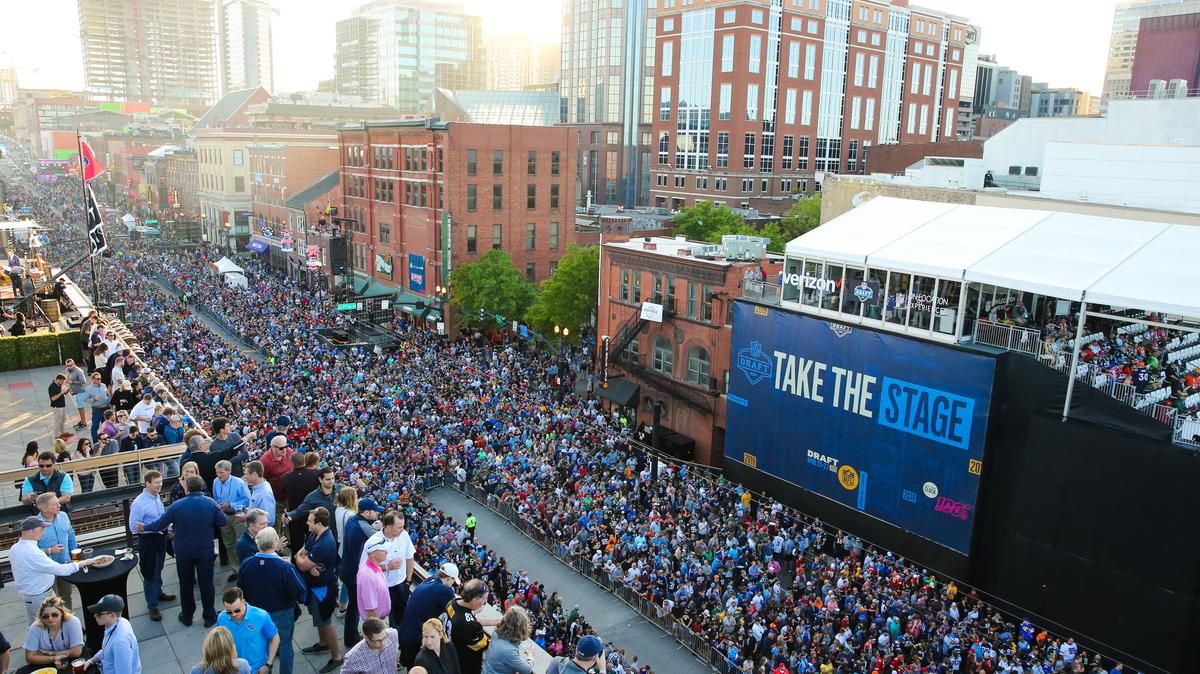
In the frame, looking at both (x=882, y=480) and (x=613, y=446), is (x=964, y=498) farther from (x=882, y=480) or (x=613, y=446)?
(x=613, y=446)

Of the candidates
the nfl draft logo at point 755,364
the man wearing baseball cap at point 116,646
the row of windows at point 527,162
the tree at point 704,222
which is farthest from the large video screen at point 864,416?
the tree at point 704,222

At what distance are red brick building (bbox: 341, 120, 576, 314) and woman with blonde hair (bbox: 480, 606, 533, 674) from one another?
4853 centimetres

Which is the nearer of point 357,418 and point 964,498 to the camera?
point 964,498

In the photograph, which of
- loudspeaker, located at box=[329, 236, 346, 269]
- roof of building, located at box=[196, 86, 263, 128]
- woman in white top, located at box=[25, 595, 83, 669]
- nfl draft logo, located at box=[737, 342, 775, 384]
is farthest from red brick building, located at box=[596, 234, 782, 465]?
roof of building, located at box=[196, 86, 263, 128]

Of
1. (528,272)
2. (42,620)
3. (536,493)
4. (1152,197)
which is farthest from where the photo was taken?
(528,272)

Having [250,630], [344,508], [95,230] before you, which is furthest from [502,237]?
[250,630]

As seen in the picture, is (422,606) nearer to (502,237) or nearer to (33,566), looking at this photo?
(33,566)

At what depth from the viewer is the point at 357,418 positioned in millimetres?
33094

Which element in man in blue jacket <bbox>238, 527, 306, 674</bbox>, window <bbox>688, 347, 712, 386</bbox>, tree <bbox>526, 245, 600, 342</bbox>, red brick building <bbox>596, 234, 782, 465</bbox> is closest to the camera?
man in blue jacket <bbox>238, 527, 306, 674</bbox>

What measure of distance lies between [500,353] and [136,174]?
104369mm

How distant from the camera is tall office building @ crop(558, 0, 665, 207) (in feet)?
394

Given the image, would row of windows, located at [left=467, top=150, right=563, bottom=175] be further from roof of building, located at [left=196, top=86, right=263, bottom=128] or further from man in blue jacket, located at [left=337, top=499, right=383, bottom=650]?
roof of building, located at [left=196, top=86, right=263, bottom=128]

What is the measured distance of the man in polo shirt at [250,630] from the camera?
23.4ft

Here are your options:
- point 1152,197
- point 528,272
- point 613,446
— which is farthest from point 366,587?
point 528,272
